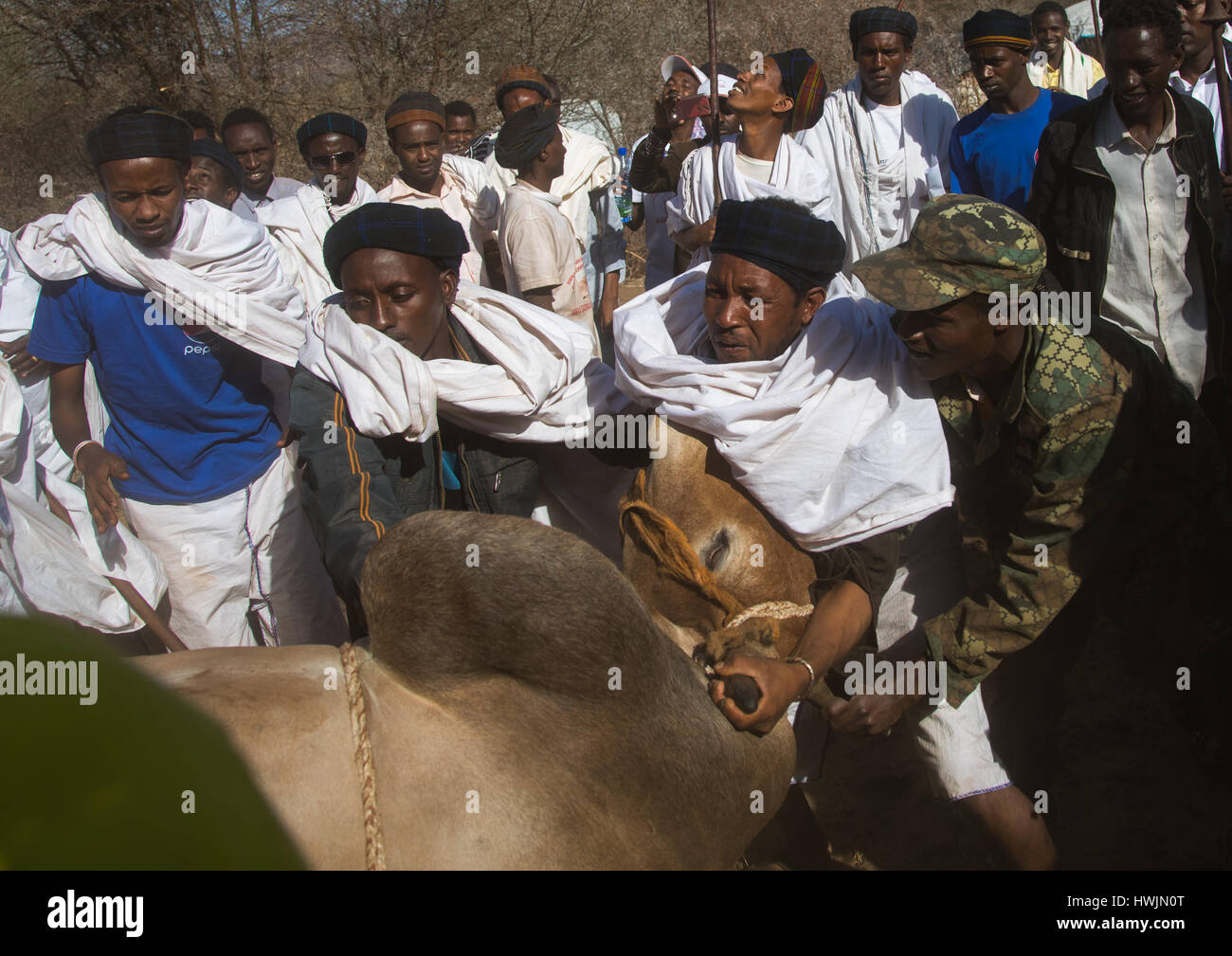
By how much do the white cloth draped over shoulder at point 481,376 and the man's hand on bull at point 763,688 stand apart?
935mm

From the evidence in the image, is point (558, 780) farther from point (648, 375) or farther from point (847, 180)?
point (847, 180)

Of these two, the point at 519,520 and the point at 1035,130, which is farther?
the point at 1035,130

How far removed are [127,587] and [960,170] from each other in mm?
3874

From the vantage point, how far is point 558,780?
172cm

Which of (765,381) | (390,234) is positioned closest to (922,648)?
(765,381)

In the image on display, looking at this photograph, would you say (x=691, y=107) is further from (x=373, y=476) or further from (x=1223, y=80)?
(x=373, y=476)

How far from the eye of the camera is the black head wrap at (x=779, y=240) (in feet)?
8.59

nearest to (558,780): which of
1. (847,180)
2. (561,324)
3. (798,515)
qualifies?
(798,515)

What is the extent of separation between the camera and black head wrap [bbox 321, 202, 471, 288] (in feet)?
8.84

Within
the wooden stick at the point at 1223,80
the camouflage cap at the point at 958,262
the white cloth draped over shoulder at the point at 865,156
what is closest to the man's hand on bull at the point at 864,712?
the camouflage cap at the point at 958,262

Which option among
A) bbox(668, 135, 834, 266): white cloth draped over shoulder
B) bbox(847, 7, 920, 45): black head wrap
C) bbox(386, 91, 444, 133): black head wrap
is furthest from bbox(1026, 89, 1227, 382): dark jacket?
bbox(386, 91, 444, 133): black head wrap

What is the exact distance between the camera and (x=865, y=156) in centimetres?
546

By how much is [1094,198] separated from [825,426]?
6.33ft

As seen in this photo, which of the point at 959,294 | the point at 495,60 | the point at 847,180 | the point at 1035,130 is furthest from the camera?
the point at 495,60
